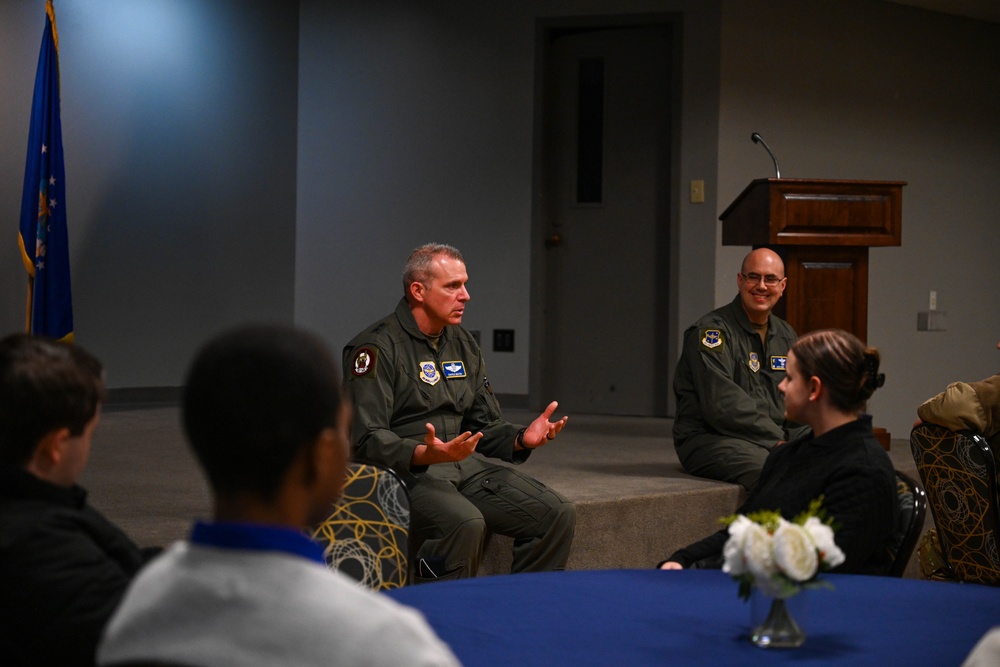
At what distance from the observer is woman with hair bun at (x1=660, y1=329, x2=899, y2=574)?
2.37 metres

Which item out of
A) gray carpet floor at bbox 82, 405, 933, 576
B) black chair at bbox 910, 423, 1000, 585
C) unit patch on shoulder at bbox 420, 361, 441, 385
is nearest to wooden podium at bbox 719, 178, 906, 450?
gray carpet floor at bbox 82, 405, 933, 576

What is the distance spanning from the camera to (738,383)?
184 inches

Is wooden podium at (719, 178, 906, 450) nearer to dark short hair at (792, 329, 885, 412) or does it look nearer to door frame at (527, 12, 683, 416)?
door frame at (527, 12, 683, 416)

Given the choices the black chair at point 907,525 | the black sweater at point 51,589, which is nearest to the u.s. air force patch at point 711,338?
the black chair at point 907,525

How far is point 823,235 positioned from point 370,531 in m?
2.93

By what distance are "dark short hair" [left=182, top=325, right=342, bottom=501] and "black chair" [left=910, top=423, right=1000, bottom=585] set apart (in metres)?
2.78

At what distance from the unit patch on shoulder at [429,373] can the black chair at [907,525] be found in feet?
5.38

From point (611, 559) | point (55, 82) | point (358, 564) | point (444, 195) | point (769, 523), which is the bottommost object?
point (611, 559)

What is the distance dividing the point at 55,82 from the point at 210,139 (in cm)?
135

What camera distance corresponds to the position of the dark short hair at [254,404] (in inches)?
40.1

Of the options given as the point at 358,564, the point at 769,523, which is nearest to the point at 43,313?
the point at 358,564

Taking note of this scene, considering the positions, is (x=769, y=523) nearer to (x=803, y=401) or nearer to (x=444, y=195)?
(x=803, y=401)

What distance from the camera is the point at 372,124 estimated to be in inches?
297

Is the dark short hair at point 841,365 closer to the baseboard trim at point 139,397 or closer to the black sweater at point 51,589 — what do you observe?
the black sweater at point 51,589
